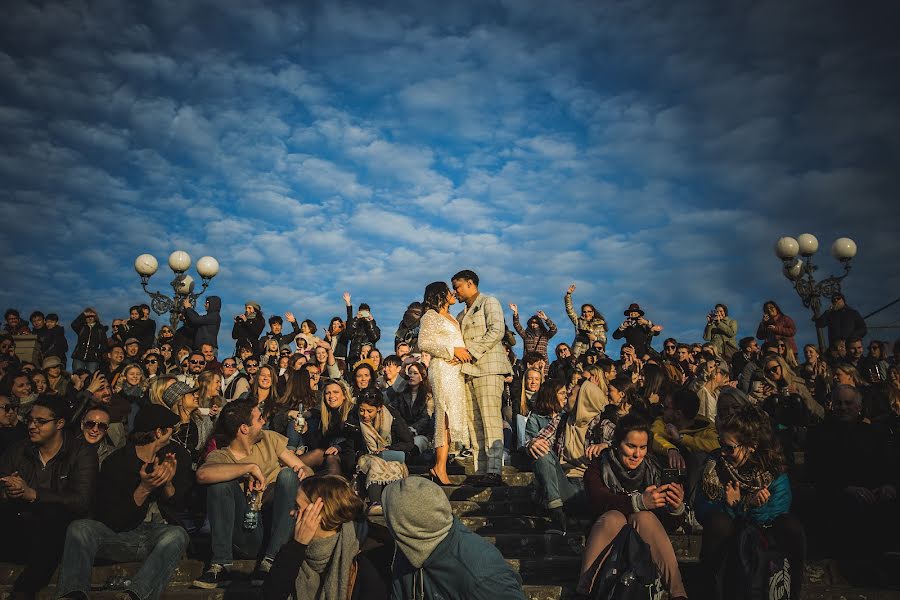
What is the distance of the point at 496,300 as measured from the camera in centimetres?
654

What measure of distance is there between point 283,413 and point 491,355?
9.48ft

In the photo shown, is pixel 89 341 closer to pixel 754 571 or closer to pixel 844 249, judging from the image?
pixel 754 571

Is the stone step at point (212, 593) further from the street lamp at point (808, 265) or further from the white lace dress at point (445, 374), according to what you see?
the street lamp at point (808, 265)

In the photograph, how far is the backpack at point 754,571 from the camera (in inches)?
136

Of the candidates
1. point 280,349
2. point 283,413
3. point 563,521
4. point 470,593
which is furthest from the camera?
point 280,349

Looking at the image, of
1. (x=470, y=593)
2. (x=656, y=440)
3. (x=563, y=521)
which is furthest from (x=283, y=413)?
Answer: (x=470, y=593)

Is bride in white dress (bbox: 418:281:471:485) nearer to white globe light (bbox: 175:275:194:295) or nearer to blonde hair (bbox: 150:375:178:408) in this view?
blonde hair (bbox: 150:375:178:408)

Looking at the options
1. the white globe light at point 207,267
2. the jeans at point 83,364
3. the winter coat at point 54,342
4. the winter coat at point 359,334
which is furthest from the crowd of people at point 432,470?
the white globe light at point 207,267

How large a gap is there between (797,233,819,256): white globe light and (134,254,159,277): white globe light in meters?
13.8

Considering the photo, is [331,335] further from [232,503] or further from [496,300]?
[232,503]

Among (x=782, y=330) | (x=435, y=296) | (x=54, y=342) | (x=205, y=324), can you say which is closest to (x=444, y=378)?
(x=435, y=296)

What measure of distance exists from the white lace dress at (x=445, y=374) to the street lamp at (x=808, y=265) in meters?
9.04

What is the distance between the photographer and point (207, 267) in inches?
521

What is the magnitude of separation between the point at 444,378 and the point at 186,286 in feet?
28.7
